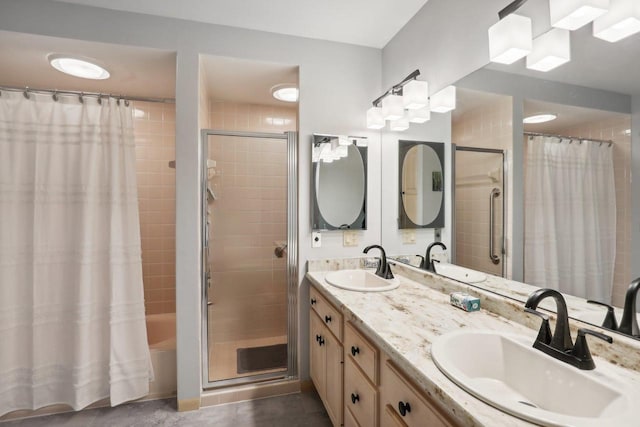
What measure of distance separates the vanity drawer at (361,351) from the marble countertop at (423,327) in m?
0.06

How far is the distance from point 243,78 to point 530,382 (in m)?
2.44

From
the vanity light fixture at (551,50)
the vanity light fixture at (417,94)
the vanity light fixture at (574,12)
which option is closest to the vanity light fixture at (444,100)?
the vanity light fixture at (417,94)

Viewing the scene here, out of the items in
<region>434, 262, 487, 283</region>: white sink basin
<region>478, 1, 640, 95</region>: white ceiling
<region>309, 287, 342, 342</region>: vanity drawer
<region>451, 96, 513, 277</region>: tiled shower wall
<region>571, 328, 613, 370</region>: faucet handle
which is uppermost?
<region>478, 1, 640, 95</region>: white ceiling

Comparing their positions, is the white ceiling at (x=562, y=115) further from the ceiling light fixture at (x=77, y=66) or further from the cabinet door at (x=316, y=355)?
the ceiling light fixture at (x=77, y=66)

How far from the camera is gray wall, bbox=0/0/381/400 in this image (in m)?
1.80

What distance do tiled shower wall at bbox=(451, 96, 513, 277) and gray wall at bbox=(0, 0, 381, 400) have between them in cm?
74

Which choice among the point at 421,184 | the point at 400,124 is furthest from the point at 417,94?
the point at 421,184

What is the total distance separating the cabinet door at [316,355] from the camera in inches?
72.2

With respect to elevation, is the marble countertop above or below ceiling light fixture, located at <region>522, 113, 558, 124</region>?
below

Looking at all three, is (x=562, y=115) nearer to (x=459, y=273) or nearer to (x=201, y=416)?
(x=459, y=273)

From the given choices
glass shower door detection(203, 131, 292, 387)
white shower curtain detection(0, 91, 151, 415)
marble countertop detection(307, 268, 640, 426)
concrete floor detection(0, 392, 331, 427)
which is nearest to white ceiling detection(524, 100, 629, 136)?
marble countertop detection(307, 268, 640, 426)

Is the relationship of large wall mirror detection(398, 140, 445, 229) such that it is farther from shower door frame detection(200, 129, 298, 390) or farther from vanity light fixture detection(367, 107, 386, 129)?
shower door frame detection(200, 129, 298, 390)

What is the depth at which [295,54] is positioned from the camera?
84.0 inches

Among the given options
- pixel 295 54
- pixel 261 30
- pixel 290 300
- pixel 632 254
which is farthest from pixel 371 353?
pixel 261 30
